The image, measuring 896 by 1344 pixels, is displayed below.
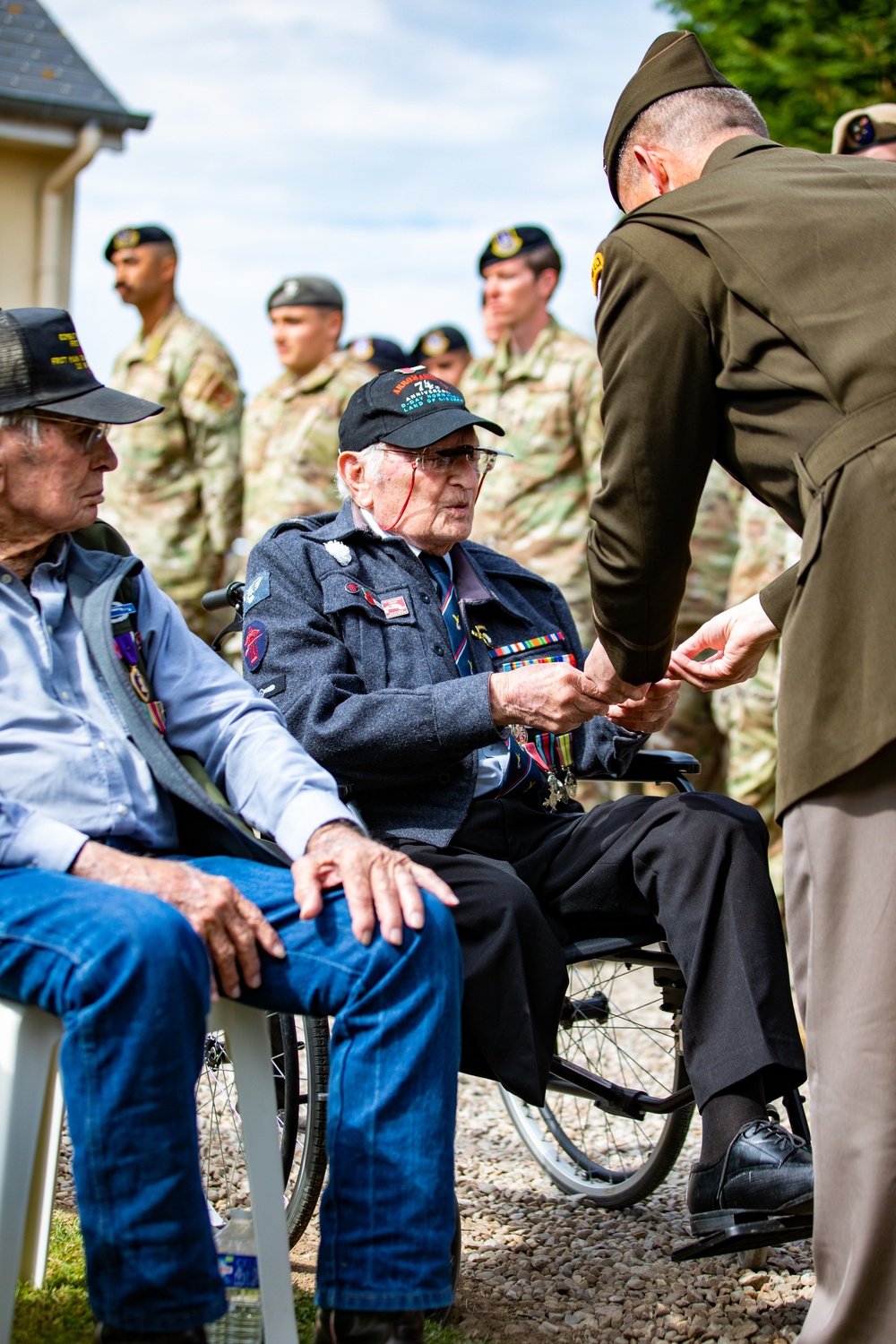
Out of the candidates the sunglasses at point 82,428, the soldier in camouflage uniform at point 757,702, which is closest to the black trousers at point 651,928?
the sunglasses at point 82,428

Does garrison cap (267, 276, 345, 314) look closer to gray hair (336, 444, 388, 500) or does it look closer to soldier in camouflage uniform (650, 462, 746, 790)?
soldier in camouflage uniform (650, 462, 746, 790)

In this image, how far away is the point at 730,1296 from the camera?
282 cm

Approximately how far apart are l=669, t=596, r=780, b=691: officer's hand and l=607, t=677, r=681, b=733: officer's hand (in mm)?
51

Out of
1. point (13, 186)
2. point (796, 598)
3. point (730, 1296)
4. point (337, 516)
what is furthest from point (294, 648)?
point (13, 186)

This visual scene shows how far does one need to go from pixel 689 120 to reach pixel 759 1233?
72.4 inches

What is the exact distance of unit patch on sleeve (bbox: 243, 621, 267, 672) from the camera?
3.03 metres

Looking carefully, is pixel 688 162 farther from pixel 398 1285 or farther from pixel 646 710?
pixel 398 1285

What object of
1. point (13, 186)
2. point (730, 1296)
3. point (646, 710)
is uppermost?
point (13, 186)

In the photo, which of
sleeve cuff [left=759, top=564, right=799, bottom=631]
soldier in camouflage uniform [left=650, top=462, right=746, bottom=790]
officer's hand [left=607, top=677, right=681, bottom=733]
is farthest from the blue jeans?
soldier in camouflage uniform [left=650, top=462, right=746, bottom=790]

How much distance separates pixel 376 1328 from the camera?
2.08 metres

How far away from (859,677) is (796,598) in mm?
161

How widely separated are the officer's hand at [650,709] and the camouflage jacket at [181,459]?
5.03 metres

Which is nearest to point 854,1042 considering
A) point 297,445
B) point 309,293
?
point 297,445

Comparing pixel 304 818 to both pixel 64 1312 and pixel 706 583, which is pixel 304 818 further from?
pixel 706 583
